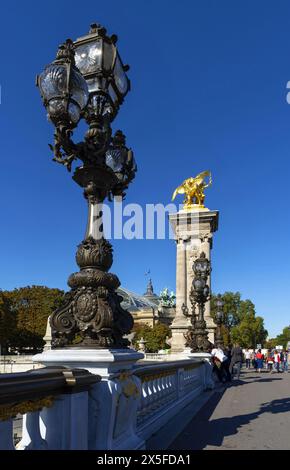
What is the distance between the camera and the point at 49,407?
367 centimetres

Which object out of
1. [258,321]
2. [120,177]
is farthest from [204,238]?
[258,321]

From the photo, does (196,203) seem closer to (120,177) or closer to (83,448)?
(120,177)

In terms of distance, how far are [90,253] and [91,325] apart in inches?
31.5

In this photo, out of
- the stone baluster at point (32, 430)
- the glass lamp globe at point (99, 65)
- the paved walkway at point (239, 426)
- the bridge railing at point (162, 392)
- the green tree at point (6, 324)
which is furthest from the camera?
the green tree at point (6, 324)

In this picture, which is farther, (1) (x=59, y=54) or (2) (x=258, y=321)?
(2) (x=258, y=321)

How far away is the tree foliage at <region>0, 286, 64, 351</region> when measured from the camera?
62219mm

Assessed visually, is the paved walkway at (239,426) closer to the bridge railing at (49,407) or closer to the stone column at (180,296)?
the bridge railing at (49,407)

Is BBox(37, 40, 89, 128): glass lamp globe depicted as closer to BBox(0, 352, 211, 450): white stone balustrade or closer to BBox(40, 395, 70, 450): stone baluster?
BBox(0, 352, 211, 450): white stone balustrade

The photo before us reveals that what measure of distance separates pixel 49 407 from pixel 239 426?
5.30m


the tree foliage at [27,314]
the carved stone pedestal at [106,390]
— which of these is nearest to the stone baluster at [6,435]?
the carved stone pedestal at [106,390]

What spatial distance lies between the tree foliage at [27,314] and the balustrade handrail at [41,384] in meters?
59.8

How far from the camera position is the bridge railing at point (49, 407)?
302 cm

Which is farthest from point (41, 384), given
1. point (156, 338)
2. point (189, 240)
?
point (156, 338)

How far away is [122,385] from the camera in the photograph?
4734 millimetres
